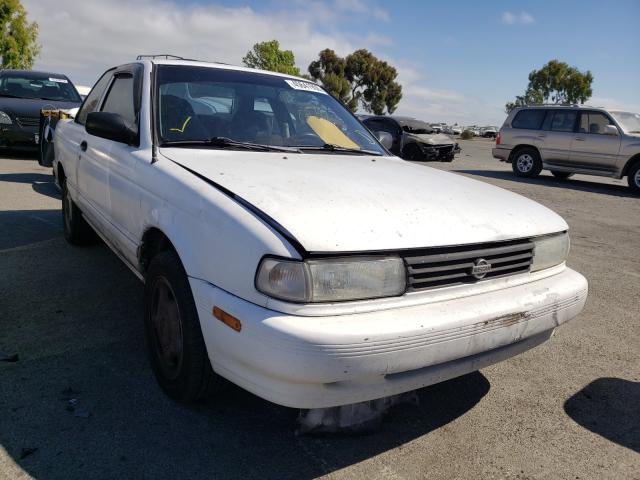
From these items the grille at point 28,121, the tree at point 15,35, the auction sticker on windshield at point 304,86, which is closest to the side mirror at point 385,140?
the auction sticker on windshield at point 304,86

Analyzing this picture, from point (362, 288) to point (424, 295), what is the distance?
11.1 inches

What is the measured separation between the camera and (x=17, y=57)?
88.9 feet

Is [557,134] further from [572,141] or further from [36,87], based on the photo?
[36,87]

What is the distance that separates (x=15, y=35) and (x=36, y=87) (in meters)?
21.1

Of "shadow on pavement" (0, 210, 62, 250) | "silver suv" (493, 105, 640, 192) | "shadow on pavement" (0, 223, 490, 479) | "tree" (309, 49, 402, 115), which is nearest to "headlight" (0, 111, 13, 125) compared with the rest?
"shadow on pavement" (0, 210, 62, 250)

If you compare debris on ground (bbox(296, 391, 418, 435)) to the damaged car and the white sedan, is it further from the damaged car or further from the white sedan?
the damaged car

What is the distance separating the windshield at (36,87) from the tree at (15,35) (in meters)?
19.9

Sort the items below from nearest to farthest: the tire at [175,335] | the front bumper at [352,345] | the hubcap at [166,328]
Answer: the front bumper at [352,345] → the tire at [175,335] → the hubcap at [166,328]

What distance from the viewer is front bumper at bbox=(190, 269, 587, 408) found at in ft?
5.83

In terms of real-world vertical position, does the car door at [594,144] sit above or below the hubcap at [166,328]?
above

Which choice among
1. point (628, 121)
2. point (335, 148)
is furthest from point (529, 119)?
point (335, 148)

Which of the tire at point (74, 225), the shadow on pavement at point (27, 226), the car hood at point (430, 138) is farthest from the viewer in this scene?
the car hood at point (430, 138)

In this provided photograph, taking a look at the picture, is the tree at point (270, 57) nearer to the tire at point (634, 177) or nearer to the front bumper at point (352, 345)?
the tire at point (634, 177)

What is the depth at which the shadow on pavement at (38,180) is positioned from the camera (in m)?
7.29
